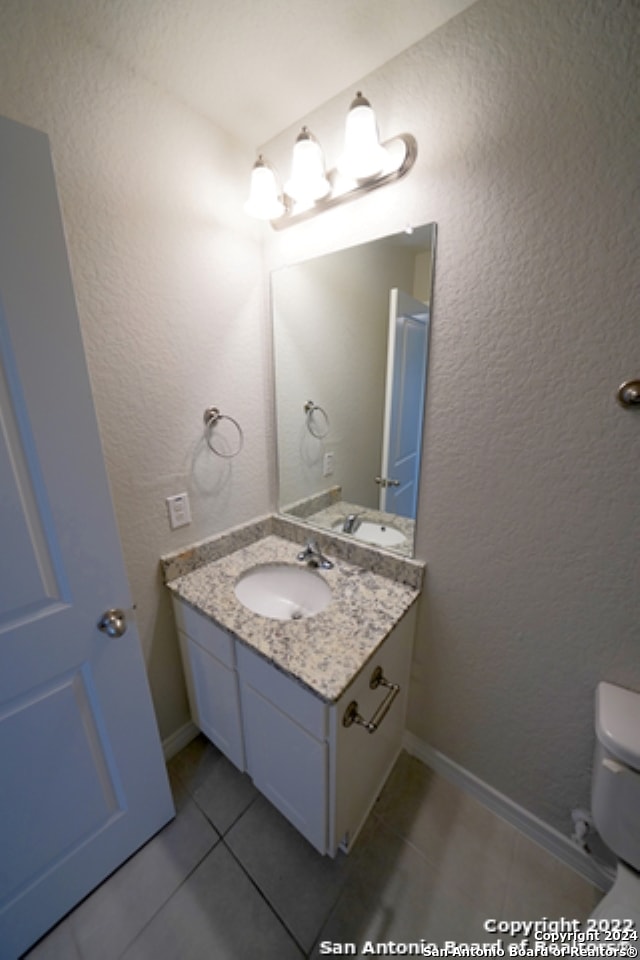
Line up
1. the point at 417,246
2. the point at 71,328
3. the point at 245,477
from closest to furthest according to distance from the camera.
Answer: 1. the point at 71,328
2. the point at 417,246
3. the point at 245,477

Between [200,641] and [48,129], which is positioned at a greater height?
[48,129]

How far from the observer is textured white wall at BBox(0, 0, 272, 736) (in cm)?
80

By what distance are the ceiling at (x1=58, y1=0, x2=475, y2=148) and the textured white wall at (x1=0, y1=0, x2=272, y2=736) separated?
0.06 meters

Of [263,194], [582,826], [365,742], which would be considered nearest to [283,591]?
[365,742]

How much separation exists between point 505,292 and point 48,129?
118cm

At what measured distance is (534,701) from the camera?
985 mm

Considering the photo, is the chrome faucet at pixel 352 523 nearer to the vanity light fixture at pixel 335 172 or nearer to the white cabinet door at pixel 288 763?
the white cabinet door at pixel 288 763

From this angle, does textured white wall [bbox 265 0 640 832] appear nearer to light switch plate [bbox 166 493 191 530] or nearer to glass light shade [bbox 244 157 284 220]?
glass light shade [bbox 244 157 284 220]

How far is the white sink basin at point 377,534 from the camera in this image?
1.21 meters

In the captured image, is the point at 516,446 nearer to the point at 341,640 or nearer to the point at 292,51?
the point at 341,640

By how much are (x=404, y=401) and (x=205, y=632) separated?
3.34 feet

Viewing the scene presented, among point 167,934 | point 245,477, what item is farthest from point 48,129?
point 167,934

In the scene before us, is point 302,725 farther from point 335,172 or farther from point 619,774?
point 335,172

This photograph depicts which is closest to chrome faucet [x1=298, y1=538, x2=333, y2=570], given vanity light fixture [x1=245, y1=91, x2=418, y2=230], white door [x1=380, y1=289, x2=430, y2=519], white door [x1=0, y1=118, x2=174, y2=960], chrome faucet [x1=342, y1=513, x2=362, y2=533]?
chrome faucet [x1=342, y1=513, x2=362, y2=533]
